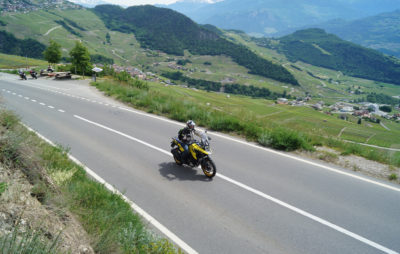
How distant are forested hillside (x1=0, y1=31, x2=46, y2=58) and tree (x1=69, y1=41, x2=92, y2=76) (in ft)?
378

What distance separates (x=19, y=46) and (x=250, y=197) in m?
172

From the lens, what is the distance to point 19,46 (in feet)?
443

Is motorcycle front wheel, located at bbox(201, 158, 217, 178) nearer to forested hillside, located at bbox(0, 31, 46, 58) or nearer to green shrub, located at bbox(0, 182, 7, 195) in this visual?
green shrub, located at bbox(0, 182, 7, 195)

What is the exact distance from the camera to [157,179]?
6629 mm

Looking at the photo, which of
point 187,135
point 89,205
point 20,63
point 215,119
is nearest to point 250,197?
point 187,135

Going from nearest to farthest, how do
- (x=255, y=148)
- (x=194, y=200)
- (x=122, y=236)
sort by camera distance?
(x=122, y=236) < (x=194, y=200) < (x=255, y=148)

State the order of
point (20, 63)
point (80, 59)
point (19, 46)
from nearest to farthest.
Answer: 1. point (80, 59)
2. point (20, 63)
3. point (19, 46)

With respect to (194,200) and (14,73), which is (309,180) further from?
(14,73)

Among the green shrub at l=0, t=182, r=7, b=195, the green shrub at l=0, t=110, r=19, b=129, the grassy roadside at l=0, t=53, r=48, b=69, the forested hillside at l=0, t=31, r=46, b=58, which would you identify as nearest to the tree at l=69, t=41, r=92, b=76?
the grassy roadside at l=0, t=53, r=48, b=69

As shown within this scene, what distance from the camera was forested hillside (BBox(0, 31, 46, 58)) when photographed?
127 m

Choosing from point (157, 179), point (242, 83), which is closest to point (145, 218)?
point (157, 179)

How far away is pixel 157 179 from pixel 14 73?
50354 millimetres

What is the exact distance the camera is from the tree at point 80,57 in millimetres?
32284

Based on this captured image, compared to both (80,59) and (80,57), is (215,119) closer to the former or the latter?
(80,57)
